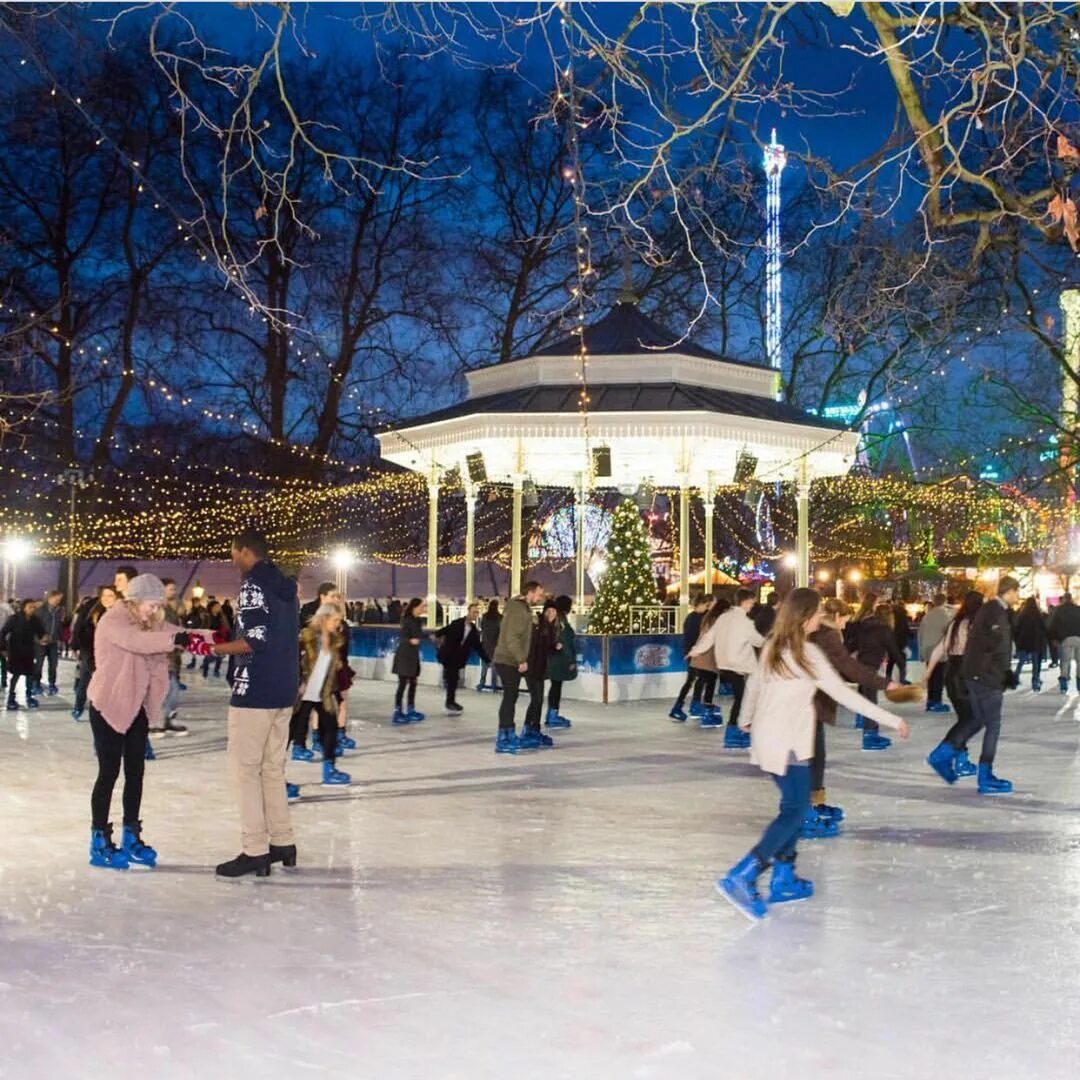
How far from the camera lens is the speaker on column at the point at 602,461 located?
65.8 feet

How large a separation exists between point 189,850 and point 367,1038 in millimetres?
3526

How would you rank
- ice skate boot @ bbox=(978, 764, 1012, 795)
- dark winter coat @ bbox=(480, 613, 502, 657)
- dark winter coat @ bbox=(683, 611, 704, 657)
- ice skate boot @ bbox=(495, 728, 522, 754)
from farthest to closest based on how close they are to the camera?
dark winter coat @ bbox=(480, 613, 502, 657), dark winter coat @ bbox=(683, 611, 704, 657), ice skate boot @ bbox=(495, 728, 522, 754), ice skate boot @ bbox=(978, 764, 1012, 795)

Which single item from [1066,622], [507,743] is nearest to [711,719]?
[507,743]

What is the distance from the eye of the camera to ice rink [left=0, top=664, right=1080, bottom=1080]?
165 inches

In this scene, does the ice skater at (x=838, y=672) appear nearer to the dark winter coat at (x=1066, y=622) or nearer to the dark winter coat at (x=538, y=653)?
the dark winter coat at (x=538, y=653)

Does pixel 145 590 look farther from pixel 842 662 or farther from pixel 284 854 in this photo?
pixel 842 662

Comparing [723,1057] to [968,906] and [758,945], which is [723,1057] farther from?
[968,906]

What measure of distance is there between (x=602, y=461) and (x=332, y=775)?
10584mm

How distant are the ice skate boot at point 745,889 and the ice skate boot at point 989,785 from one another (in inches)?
166

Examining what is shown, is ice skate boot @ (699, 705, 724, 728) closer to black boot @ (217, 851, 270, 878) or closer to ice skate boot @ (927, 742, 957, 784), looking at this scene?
ice skate boot @ (927, 742, 957, 784)

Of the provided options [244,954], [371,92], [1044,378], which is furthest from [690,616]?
[371,92]

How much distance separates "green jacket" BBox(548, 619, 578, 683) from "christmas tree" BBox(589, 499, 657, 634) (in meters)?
4.08

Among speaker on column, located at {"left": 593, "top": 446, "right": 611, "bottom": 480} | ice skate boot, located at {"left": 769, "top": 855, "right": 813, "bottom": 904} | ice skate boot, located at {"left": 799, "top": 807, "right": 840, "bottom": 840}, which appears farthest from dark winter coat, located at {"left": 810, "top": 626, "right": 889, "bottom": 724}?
speaker on column, located at {"left": 593, "top": 446, "right": 611, "bottom": 480}

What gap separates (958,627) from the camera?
11109 mm
